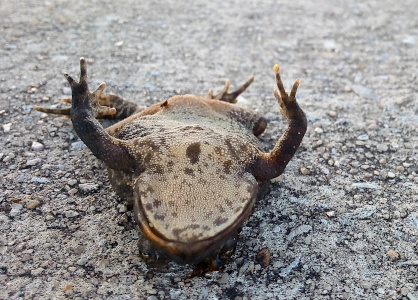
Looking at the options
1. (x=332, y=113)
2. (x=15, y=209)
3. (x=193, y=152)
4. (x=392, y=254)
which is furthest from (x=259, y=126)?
(x=15, y=209)

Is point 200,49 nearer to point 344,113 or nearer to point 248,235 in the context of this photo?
point 344,113

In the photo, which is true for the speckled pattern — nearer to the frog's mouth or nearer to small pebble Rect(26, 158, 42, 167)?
the frog's mouth

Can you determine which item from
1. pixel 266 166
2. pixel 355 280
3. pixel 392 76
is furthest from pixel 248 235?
pixel 392 76

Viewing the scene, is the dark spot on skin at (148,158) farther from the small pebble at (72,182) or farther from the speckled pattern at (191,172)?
A: the small pebble at (72,182)

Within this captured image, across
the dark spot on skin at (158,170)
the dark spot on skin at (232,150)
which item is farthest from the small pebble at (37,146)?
the dark spot on skin at (232,150)

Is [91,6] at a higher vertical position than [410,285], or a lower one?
higher

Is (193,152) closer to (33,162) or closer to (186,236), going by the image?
(186,236)

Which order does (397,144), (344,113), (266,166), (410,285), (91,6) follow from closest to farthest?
(410,285), (266,166), (397,144), (344,113), (91,6)

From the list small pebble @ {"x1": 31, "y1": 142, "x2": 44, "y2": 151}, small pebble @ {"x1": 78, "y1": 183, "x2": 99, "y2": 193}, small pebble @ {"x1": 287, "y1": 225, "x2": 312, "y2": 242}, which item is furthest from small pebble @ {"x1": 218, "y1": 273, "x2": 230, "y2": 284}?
small pebble @ {"x1": 31, "y1": 142, "x2": 44, "y2": 151}
